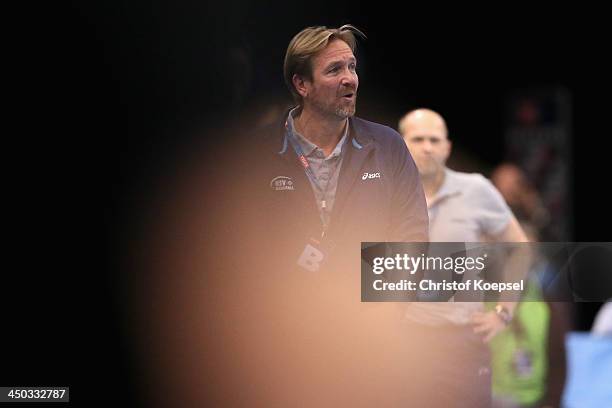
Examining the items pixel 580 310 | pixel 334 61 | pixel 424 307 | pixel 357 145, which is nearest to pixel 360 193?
pixel 357 145

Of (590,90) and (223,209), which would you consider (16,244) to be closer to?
(223,209)

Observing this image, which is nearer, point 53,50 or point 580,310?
point 53,50

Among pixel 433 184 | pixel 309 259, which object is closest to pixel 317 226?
pixel 309 259

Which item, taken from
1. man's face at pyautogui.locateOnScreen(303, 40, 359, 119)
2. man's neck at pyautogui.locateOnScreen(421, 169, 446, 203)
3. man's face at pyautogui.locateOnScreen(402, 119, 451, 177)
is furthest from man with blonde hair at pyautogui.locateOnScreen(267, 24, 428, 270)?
man's neck at pyautogui.locateOnScreen(421, 169, 446, 203)

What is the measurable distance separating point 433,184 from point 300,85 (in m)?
0.93

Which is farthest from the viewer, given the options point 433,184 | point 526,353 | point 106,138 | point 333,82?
point 526,353

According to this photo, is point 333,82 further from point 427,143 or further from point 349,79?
point 427,143

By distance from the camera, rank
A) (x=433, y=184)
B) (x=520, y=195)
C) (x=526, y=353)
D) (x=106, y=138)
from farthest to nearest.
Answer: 1. (x=520, y=195)
2. (x=526, y=353)
3. (x=433, y=184)
4. (x=106, y=138)

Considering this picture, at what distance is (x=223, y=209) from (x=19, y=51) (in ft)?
2.49

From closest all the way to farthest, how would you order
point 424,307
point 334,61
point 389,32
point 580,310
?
1. point 334,61
2. point 424,307
3. point 389,32
4. point 580,310

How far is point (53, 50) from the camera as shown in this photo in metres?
2.58

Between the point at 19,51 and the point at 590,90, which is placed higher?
the point at 590,90

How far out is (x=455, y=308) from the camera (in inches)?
130

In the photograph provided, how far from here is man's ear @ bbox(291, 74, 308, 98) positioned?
8.18 feet
